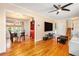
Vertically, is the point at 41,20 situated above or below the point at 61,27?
above

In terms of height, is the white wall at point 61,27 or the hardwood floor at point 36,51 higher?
the white wall at point 61,27

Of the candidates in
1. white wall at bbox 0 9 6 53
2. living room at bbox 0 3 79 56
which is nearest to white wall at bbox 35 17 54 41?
living room at bbox 0 3 79 56

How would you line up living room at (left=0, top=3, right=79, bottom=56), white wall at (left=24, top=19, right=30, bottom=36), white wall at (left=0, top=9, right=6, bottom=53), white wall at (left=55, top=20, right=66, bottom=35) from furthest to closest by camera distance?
white wall at (left=55, top=20, right=66, bottom=35)
white wall at (left=24, top=19, right=30, bottom=36)
living room at (left=0, top=3, right=79, bottom=56)
white wall at (left=0, top=9, right=6, bottom=53)

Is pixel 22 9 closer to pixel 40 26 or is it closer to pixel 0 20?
pixel 0 20

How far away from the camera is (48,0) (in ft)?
3.23

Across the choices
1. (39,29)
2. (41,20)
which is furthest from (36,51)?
(41,20)

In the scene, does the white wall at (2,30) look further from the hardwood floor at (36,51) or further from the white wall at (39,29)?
the white wall at (39,29)

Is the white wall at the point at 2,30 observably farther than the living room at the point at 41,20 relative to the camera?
No

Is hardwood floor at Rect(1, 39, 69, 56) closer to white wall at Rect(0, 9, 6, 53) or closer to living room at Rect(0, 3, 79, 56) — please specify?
living room at Rect(0, 3, 79, 56)

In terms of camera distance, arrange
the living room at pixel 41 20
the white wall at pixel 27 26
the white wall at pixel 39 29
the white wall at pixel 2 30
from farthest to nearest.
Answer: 1. the white wall at pixel 27 26
2. the white wall at pixel 39 29
3. the living room at pixel 41 20
4. the white wall at pixel 2 30

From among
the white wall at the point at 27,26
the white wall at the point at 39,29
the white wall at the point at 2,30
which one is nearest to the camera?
the white wall at the point at 2,30

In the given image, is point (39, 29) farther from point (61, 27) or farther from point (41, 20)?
point (61, 27)

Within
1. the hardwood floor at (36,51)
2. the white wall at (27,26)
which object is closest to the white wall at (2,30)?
the hardwood floor at (36,51)

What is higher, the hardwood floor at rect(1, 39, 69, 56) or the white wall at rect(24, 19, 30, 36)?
the white wall at rect(24, 19, 30, 36)
